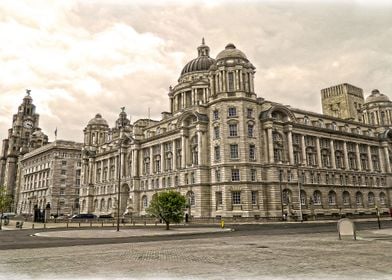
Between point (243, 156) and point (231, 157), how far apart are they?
224 cm

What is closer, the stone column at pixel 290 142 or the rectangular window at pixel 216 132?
the rectangular window at pixel 216 132

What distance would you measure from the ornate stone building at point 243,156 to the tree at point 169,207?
→ 790 centimetres

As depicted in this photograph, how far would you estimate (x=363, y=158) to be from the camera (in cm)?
8125

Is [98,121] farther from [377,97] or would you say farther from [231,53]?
[377,97]

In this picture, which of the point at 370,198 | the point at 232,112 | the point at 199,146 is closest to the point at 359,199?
the point at 370,198

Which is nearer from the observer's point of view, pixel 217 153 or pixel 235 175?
pixel 235 175

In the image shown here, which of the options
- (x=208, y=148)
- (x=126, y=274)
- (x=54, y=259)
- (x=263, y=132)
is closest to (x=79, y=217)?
(x=208, y=148)

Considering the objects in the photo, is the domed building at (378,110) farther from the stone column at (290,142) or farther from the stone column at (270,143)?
the stone column at (270,143)

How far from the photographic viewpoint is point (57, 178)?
4296 inches

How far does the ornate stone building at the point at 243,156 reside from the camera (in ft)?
192

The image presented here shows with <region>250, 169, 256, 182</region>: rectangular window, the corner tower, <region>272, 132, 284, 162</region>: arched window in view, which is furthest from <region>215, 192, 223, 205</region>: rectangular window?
the corner tower

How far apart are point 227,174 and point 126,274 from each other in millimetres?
47099

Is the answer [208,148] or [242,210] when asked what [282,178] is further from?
[208,148]

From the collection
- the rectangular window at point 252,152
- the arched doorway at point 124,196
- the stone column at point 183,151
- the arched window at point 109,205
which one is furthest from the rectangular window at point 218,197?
the arched window at point 109,205
